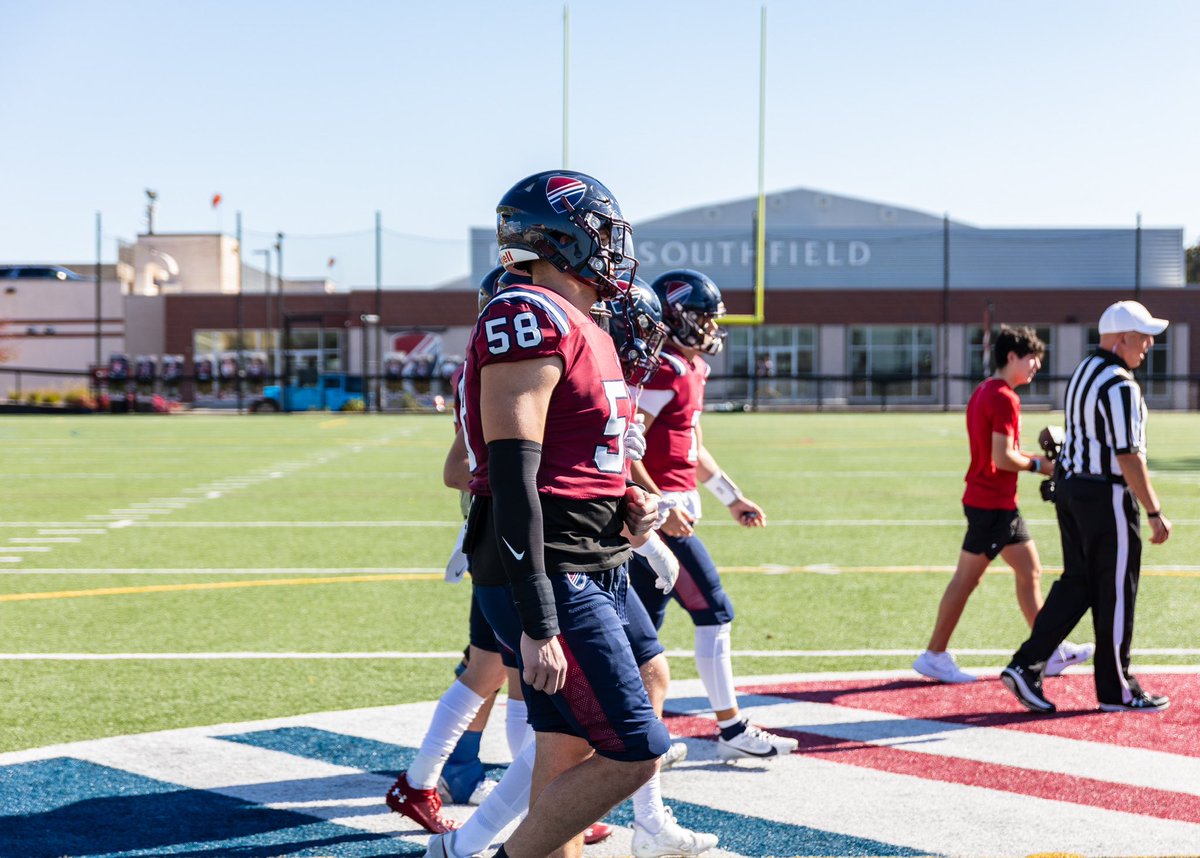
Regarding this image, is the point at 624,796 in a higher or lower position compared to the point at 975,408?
lower

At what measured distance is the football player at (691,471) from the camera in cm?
537

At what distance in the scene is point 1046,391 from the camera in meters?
Result: 52.6

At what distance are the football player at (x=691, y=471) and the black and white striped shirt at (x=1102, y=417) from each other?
176 cm

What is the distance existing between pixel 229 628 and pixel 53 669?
4.32ft

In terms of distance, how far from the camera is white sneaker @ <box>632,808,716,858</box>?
425cm

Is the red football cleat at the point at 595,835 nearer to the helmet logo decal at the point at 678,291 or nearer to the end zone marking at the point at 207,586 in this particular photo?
the helmet logo decal at the point at 678,291

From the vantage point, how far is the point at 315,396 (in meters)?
51.8

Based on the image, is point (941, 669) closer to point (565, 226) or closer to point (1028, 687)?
point (1028, 687)

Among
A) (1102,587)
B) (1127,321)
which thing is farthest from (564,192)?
(1102,587)

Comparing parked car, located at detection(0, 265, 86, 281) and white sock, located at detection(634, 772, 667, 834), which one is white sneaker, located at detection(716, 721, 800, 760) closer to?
white sock, located at detection(634, 772, 667, 834)

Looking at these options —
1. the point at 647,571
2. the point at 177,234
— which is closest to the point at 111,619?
the point at 647,571

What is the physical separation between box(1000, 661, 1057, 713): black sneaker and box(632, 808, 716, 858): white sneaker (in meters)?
2.34

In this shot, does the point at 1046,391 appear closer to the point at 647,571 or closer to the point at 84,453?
the point at 84,453

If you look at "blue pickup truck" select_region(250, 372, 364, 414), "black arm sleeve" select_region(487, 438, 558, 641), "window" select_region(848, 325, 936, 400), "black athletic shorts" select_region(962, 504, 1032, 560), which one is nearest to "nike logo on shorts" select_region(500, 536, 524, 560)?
"black arm sleeve" select_region(487, 438, 558, 641)
